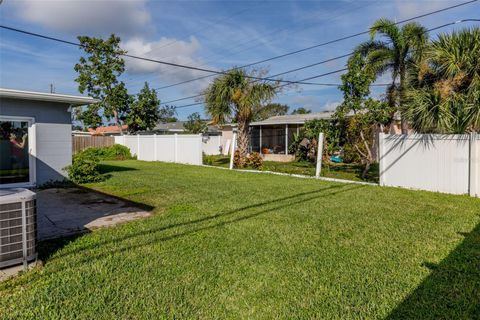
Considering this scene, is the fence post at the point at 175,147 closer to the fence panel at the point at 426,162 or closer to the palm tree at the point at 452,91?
the fence panel at the point at 426,162

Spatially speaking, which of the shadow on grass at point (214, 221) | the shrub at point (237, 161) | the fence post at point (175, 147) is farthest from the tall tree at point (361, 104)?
the fence post at point (175, 147)

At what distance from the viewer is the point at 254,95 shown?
17.2 meters

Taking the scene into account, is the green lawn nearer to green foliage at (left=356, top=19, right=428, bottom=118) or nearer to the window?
the window

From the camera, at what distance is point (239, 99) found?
667 inches

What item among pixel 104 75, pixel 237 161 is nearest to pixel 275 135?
→ pixel 237 161

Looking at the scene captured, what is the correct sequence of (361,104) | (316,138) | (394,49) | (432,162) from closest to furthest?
(432,162), (361,104), (394,49), (316,138)

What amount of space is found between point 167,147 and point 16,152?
38.6 ft

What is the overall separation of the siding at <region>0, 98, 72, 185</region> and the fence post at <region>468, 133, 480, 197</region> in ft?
38.0

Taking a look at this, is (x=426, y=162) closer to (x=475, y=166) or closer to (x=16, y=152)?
(x=475, y=166)

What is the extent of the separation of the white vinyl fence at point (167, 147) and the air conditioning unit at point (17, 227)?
15082 millimetres

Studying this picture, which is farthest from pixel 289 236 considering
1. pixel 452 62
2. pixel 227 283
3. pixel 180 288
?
pixel 452 62

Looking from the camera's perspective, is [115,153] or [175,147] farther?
[115,153]

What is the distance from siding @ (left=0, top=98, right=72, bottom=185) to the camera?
10016 mm

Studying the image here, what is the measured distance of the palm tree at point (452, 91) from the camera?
8789 millimetres
